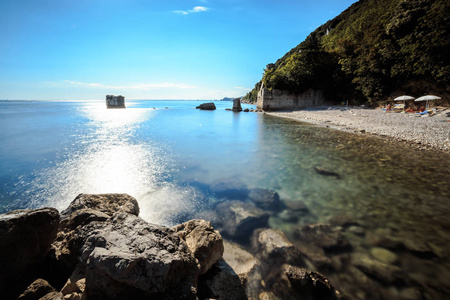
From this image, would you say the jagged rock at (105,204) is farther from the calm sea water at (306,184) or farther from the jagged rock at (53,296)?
the jagged rock at (53,296)

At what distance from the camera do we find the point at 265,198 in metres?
6.07

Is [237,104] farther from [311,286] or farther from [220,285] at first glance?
[220,285]

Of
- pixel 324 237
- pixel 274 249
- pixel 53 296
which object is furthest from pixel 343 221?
pixel 53 296

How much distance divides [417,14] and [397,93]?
31.7 feet

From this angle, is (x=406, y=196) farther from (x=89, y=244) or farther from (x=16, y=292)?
(x=16, y=292)

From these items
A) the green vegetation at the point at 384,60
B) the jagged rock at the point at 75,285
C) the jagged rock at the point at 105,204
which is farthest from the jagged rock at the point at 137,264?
the green vegetation at the point at 384,60

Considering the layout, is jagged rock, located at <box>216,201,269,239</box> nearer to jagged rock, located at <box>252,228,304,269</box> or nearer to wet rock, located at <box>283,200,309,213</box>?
jagged rock, located at <box>252,228,304,269</box>

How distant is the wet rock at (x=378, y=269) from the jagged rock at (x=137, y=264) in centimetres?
313

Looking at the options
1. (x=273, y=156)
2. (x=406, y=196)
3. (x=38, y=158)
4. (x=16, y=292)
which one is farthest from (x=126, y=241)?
(x=38, y=158)

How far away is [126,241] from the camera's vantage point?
2.15 metres

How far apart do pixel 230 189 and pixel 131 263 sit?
5.09 metres

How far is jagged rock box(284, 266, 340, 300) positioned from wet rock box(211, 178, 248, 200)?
319 cm

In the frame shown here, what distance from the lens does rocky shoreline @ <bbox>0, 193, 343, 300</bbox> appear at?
188 cm

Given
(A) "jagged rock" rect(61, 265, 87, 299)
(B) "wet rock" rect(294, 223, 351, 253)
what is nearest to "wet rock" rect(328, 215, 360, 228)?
(B) "wet rock" rect(294, 223, 351, 253)
